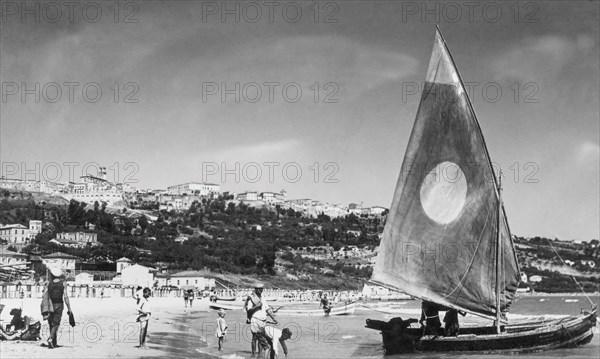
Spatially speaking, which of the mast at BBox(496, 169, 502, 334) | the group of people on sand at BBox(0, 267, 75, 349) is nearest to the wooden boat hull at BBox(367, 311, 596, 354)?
the mast at BBox(496, 169, 502, 334)

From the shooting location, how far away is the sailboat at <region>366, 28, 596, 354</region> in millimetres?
20234

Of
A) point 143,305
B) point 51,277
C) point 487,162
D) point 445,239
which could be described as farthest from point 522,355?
point 51,277

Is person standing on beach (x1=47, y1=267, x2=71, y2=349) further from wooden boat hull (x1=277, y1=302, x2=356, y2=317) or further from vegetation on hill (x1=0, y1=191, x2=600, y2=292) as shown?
vegetation on hill (x1=0, y1=191, x2=600, y2=292)

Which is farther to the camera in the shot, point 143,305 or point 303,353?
point 303,353

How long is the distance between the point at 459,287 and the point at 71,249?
343 ft

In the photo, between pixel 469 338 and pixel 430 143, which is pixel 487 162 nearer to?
pixel 430 143

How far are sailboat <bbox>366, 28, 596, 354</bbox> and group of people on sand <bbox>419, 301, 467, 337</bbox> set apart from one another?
204 mm

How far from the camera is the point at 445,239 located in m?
20.5

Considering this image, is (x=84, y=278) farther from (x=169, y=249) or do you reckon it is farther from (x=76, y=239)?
(x=169, y=249)

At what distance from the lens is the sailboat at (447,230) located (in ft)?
66.4

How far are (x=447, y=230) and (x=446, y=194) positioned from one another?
1.09 m

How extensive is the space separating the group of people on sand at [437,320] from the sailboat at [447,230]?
20cm

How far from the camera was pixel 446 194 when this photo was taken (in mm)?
20641

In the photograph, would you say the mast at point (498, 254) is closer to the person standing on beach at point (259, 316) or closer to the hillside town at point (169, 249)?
the person standing on beach at point (259, 316)
